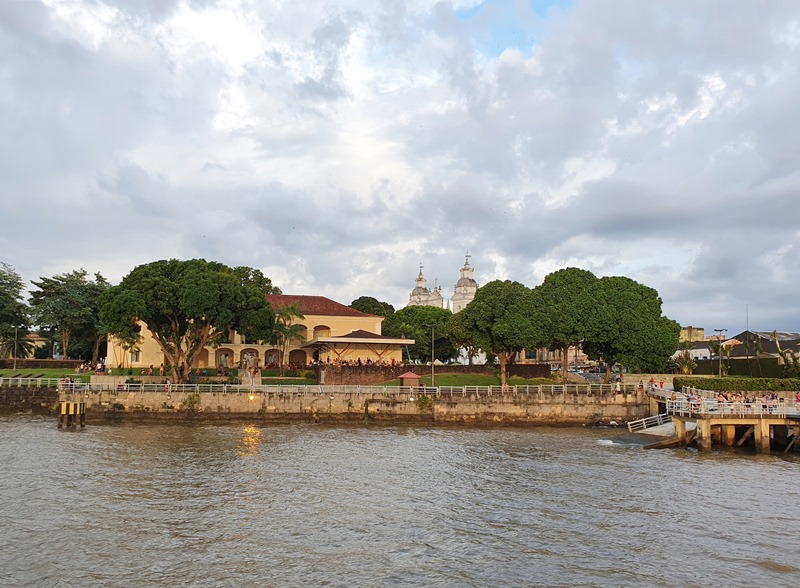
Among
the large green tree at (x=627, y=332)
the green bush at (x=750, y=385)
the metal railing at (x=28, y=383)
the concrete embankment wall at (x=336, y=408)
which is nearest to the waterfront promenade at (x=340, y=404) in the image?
the concrete embankment wall at (x=336, y=408)

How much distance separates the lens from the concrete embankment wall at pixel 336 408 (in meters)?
49.2

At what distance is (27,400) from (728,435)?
162 ft

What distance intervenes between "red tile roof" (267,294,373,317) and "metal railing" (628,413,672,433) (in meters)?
41.5

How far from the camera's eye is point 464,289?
515 feet

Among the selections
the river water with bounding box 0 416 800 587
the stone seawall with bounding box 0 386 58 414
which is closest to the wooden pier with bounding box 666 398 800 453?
the river water with bounding box 0 416 800 587

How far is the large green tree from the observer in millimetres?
61969

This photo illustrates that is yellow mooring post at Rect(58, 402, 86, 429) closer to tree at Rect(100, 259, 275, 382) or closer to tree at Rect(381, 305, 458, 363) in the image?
tree at Rect(100, 259, 275, 382)

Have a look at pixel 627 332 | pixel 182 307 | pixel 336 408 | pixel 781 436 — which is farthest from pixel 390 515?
pixel 627 332

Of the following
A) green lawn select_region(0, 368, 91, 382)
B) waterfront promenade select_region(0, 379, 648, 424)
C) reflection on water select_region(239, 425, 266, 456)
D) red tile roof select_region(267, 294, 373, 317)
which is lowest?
reflection on water select_region(239, 425, 266, 456)

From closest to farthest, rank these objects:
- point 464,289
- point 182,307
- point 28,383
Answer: point 182,307, point 28,383, point 464,289

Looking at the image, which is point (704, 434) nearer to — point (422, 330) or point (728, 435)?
point (728, 435)

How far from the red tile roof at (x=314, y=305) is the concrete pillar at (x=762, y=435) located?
51.3 m

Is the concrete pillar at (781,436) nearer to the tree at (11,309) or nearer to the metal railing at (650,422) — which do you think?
the metal railing at (650,422)

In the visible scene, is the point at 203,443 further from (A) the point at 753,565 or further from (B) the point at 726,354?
(B) the point at 726,354
